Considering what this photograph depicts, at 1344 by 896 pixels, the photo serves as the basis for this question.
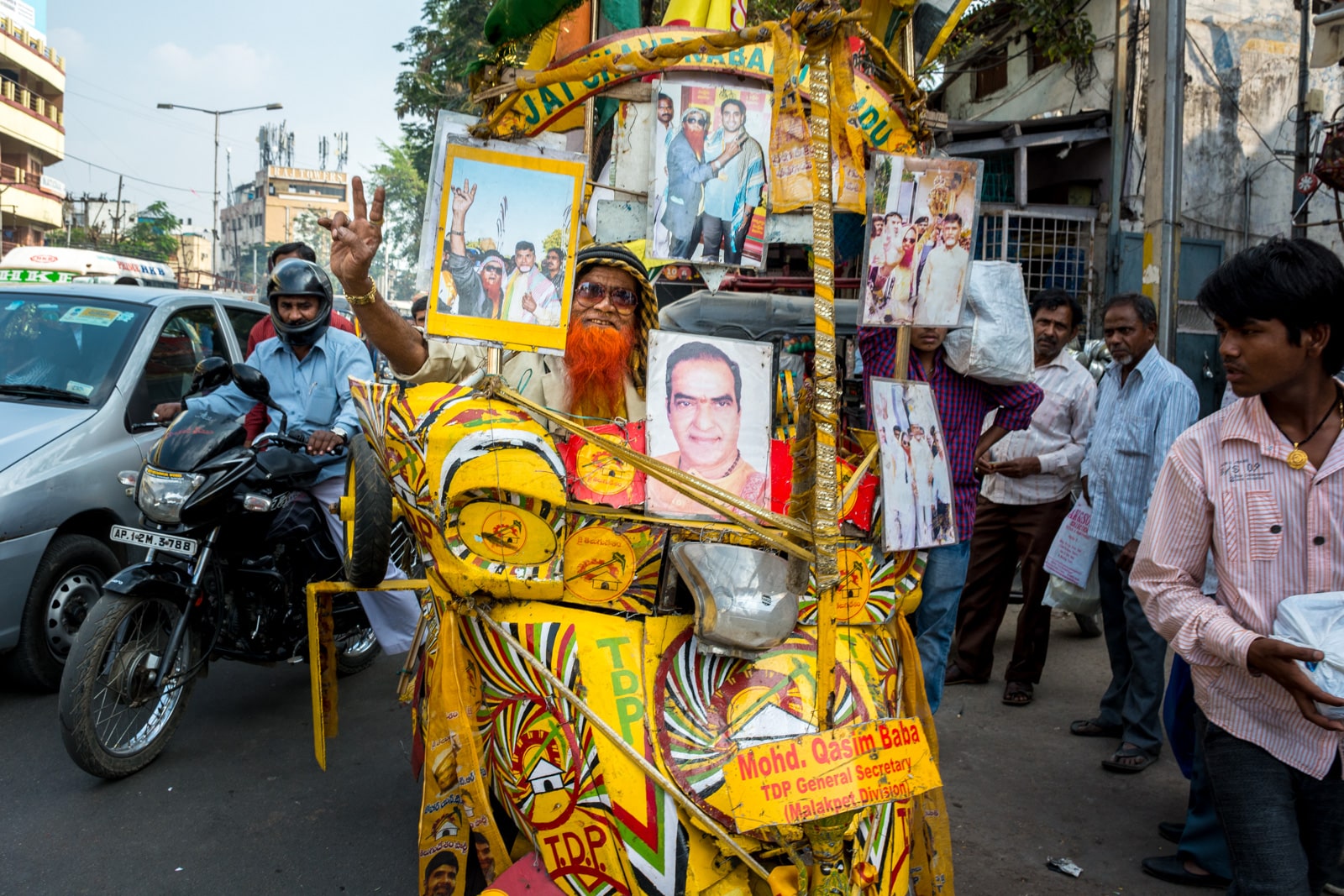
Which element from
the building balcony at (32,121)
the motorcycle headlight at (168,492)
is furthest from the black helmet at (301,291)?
the building balcony at (32,121)

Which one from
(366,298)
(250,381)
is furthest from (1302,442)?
(250,381)

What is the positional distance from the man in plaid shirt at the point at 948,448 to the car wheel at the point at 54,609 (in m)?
3.55

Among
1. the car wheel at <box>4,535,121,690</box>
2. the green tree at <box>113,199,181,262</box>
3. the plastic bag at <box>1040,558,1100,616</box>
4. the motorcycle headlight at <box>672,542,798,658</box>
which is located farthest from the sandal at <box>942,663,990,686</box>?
the green tree at <box>113,199,181,262</box>

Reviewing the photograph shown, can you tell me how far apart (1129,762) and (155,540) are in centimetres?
389

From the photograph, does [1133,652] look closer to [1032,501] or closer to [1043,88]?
[1032,501]

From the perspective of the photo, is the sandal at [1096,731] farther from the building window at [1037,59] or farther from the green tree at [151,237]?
the green tree at [151,237]

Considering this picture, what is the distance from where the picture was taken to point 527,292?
224 centimetres

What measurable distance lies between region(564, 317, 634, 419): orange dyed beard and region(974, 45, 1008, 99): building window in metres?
10.3

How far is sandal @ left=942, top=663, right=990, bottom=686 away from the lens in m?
5.04

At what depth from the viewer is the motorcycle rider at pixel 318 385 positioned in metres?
4.20

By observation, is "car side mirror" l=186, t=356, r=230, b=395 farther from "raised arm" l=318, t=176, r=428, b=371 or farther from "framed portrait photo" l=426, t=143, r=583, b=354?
A: "framed portrait photo" l=426, t=143, r=583, b=354

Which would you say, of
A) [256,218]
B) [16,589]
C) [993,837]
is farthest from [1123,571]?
[256,218]

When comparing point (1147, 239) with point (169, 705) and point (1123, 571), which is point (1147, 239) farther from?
point (169, 705)

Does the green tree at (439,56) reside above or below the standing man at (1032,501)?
above
